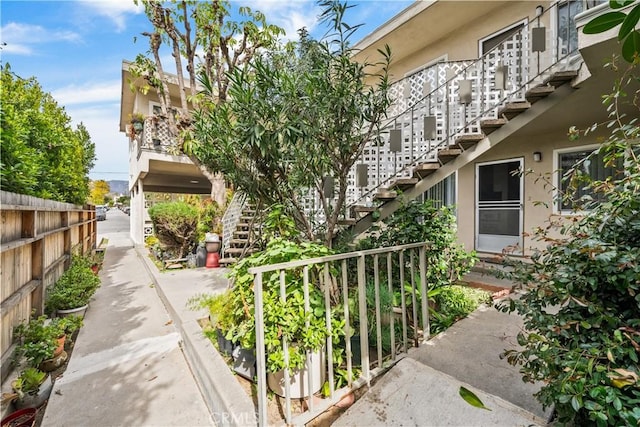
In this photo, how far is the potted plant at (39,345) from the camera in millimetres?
2586

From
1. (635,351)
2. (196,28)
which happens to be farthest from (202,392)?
(196,28)

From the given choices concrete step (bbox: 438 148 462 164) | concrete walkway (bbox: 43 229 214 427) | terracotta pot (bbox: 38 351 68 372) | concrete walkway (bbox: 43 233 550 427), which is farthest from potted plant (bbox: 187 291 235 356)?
concrete step (bbox: 438 148 462 164)

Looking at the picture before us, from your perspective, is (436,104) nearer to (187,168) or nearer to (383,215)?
(383,215)

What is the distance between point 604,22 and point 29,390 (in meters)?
4.15

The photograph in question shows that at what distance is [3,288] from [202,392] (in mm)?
1978

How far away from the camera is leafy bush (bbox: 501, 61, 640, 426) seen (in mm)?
1086

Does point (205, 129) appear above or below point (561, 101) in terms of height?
below

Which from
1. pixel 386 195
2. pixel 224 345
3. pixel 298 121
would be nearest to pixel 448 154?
pixel 386 195

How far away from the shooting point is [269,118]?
2729 millimetres

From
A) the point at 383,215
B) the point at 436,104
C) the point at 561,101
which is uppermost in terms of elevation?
the point at 436,104

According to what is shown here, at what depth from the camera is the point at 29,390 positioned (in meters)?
2.31

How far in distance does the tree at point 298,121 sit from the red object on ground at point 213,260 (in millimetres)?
4230

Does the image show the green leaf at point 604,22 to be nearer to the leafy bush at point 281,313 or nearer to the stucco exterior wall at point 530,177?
the leafy bush at point 281,313

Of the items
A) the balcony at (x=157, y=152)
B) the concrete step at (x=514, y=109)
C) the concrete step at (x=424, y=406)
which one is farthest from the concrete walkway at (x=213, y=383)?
the balcony at (x=157, y=152)
